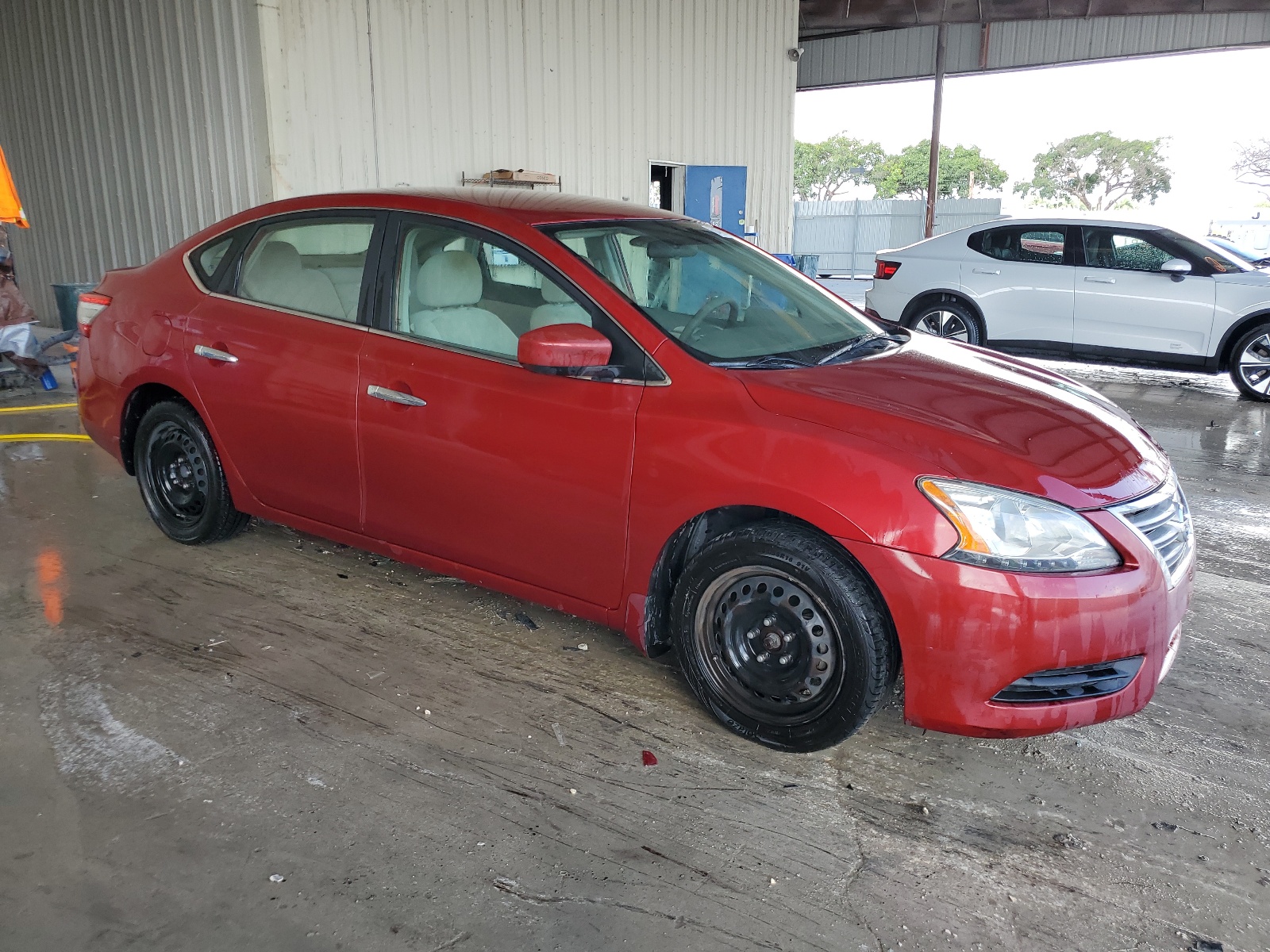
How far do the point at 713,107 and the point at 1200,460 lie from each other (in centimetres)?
893

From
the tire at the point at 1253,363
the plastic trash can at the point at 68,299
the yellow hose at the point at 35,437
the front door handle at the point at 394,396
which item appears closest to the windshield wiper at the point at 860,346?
the front door handle at the point at 394,396

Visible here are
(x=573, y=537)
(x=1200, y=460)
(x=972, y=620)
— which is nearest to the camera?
(x=972, y=620)

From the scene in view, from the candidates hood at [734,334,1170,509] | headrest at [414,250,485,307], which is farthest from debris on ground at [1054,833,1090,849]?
Result: headrest at [414,250,485,307]

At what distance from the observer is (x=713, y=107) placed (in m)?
13.2

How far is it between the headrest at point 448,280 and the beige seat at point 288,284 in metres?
0.33

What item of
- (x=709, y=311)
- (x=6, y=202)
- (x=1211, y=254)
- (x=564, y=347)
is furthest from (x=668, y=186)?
(x=564, y=347)

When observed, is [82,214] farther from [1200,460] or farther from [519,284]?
[1200,460]

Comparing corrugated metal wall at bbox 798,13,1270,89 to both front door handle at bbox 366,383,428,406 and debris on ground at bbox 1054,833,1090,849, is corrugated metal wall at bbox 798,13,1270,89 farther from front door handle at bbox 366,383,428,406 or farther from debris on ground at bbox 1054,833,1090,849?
debris on ground at bbox 1054,833,1090,849

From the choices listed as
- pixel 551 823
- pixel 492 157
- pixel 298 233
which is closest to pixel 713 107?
pixel 492 157

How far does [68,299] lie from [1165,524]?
992cm

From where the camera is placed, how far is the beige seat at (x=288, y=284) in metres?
3.61

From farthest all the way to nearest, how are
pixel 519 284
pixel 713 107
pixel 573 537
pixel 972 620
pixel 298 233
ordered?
pixel 713 107 < pixel 298 233 < pixel 519 284 < pixel 573 537 < pixel 972 620

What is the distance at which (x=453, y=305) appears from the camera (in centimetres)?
336

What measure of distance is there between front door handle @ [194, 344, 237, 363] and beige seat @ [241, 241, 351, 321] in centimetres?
25
